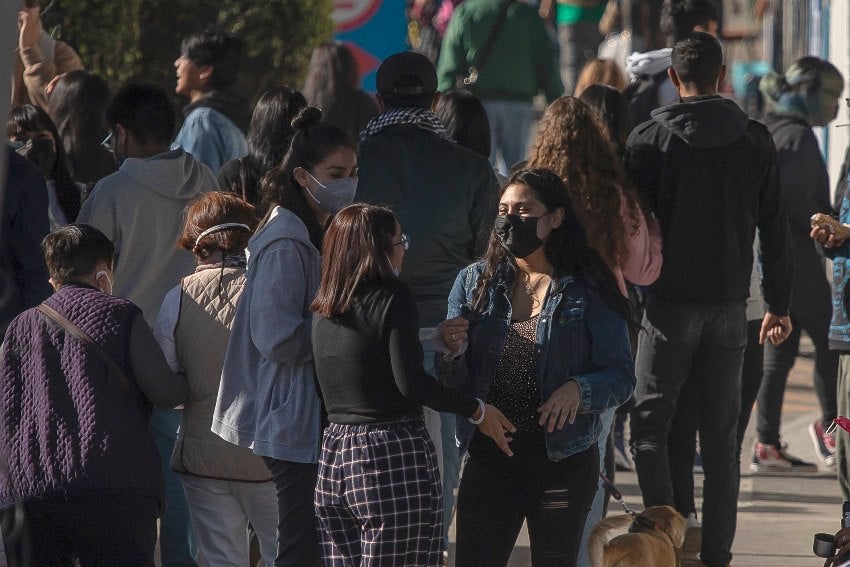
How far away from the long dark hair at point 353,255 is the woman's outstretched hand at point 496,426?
0.51 meters

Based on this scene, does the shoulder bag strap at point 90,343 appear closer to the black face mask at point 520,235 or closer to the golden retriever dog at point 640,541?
the black face mask at point 520,235

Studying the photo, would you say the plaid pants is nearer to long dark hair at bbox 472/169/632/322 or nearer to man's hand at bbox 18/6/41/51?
long dark hair at bbox 472/169/632/322

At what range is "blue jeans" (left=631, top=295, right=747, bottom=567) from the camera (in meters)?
6.39

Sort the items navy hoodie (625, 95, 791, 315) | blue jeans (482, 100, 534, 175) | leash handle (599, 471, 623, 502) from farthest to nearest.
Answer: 1. blue jeans (482, 100, 534, 175)
2. navy hoodie (625, 95, 791, 315)
3. leash handle (599, 471, 623, 502)

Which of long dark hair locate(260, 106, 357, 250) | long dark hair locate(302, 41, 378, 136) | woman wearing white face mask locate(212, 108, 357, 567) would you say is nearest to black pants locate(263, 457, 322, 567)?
woman wearing white face mask locate(212, 108, 357, 567)

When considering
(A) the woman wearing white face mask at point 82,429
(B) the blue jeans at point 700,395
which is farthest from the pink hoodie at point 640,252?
(A) the woman wearing white face mask at point 82,429

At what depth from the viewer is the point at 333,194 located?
5.52 metres

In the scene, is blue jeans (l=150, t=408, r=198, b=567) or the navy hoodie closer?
blue jeans (l=150, t=408, r=198, b=567)

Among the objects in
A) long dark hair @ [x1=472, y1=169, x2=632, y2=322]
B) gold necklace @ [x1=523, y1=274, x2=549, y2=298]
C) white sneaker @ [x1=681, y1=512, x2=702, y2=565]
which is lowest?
white sneaker @ [x1=681, y1=512, x2=702, y2=565]

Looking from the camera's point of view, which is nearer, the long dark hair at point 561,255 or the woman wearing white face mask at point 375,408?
the woman wearing white face mask at point 375,408

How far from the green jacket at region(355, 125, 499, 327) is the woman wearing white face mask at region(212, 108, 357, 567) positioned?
30.3 inches

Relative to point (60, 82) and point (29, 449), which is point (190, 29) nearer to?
point (60, 82)

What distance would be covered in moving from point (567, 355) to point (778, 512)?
348 cm

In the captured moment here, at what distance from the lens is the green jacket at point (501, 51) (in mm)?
10289
